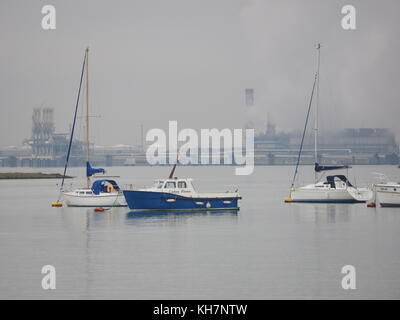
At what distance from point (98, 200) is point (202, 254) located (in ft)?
78.5

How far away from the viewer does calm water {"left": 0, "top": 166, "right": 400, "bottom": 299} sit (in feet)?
87.8

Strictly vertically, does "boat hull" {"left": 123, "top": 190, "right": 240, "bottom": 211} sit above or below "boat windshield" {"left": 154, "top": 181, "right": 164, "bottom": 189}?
below

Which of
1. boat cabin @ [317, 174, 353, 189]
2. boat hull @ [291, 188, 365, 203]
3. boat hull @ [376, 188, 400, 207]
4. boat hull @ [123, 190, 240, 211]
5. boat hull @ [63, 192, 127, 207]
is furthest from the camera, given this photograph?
boat cabin @ [317, 174, 353, 189]

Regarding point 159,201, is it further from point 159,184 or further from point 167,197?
point 159,184

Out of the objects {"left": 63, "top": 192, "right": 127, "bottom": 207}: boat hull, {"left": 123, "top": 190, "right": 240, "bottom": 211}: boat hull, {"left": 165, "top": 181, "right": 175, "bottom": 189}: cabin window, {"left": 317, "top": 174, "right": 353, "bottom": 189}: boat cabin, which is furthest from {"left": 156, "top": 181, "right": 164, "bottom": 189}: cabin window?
{"left": 317, "top": 174, "right": 353, "bottom": 189}: boat cabin

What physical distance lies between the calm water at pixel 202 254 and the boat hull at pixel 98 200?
685 millimetres

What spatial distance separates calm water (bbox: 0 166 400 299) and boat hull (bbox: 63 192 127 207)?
685 millimetres

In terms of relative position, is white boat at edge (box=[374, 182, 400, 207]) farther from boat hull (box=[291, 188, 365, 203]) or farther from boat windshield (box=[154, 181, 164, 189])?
boat windshield (box=[154, 181, 164, 189])

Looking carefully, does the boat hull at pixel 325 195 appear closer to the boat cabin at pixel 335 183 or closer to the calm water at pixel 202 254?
the boat cabin at pixel 335 183

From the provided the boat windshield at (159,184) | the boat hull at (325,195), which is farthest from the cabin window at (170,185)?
the boat hull at (325,195)

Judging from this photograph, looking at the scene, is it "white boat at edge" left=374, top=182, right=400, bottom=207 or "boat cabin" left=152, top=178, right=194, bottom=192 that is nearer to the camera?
"boat cabin" left=152, top=178, right=194, bottom=192
